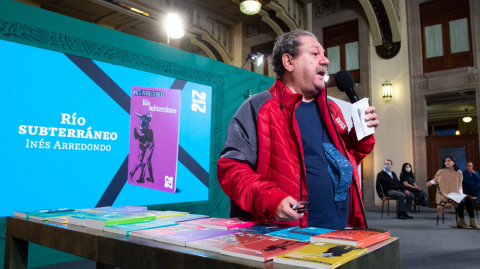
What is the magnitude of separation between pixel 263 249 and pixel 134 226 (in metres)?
0.52

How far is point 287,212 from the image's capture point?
1062 millimetres

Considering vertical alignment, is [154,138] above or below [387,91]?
below

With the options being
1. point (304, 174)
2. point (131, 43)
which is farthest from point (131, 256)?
point (131, 43)

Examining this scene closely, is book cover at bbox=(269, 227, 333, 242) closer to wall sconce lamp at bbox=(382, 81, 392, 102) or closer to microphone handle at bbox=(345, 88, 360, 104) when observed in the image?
microphone handle at bbox=(345, 88, 360, 104)

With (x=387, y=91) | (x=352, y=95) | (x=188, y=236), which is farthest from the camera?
(x=387, y=91)

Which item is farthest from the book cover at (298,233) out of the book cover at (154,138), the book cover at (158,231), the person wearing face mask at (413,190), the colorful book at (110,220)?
the person wearing face mask at (413,190)

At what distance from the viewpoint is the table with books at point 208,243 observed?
732 mm

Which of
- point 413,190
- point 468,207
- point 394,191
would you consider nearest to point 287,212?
point 468,207

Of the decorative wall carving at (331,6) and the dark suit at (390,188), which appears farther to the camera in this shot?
the decorative wall carving at (331,6)

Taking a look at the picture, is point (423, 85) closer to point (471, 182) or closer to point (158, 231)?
point (471, 182)

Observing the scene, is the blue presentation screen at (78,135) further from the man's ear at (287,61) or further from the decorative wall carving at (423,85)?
the decorative wall carving at (423,85)

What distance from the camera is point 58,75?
11.8 feet

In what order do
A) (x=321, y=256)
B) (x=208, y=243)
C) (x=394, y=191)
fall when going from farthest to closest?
(x=394, y=191), (x=208, y=243), (x=321, y=256)

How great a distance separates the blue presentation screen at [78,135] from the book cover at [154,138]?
1 cm
